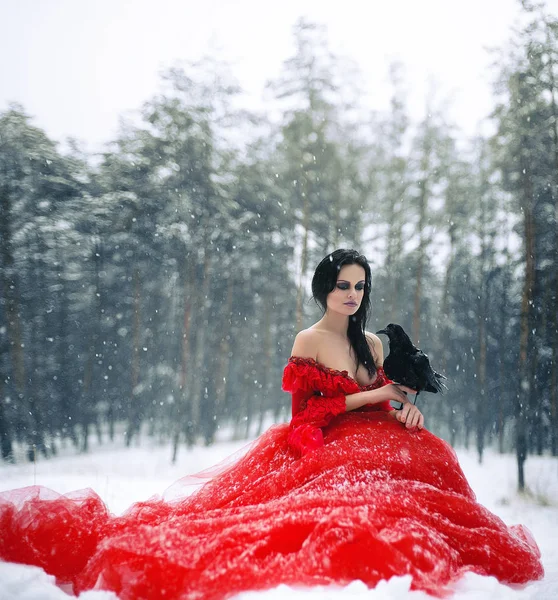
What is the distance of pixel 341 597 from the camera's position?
1.05 metres

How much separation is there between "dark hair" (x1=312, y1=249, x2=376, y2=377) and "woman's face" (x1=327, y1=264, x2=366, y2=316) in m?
0.02

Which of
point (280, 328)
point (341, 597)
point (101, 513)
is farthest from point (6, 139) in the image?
point (341, 597)

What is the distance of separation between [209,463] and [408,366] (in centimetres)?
366

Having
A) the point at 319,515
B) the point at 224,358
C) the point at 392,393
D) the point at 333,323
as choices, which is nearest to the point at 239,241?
the point at 224,358

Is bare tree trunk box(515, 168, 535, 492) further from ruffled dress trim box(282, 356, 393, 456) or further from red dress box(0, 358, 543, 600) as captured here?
ruffled dress trim box(282, 356, 393, 456)

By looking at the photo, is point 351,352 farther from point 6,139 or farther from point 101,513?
point 6,139

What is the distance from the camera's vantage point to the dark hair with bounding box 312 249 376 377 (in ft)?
5.58

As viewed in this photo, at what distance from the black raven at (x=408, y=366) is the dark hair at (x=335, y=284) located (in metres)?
0.14

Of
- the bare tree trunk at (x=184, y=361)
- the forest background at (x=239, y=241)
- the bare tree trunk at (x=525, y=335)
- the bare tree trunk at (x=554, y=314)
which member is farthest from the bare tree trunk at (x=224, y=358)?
the bare tree trunk at (x=554, y=314)

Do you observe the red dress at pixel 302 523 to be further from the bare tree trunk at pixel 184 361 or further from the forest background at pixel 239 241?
the bare tree trunk at pixel 184 361

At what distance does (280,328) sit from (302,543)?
4001 mm

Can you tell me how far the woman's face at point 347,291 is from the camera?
1.69 meters

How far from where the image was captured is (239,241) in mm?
4828

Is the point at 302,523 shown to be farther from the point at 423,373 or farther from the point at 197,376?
the point at 197,376
